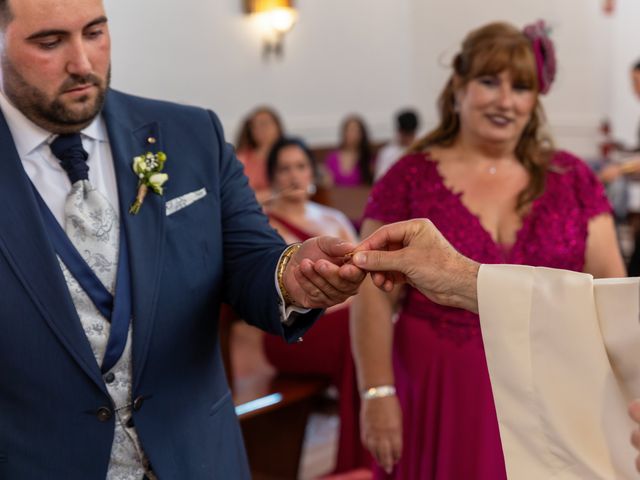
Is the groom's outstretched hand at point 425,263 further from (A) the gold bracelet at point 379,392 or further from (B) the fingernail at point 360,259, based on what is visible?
Answer: (A) the gold bracelet at point 379,392

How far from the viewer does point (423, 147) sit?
254cm

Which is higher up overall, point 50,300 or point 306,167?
point 50,300

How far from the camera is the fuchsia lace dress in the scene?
2.28 m

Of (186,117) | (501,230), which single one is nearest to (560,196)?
(501,230)

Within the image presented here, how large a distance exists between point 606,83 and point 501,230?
7.61 meters

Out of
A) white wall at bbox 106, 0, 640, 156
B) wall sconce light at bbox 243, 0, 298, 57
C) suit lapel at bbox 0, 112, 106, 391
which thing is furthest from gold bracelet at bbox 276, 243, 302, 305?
wall sconce light at bbox 243, 0, 298, 57

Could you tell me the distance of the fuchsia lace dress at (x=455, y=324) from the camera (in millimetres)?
2277

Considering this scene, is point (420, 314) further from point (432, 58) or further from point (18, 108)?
point (432, 58)

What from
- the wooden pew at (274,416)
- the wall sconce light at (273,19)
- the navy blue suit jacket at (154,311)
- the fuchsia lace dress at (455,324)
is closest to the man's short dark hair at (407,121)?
the wall sconce light at (273,19)

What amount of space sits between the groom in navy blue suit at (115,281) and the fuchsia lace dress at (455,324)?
61 cm

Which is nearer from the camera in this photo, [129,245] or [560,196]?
[129,245]

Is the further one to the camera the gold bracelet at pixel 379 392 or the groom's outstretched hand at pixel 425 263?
the gold bracelet at pixel 379 392

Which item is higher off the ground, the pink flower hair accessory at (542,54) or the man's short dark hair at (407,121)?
the pink flower hair accessory at (542,54)

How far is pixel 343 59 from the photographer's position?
9531mm
